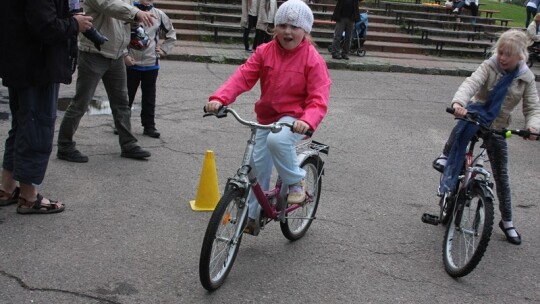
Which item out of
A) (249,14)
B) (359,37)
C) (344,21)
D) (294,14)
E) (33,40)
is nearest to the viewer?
(294,14)

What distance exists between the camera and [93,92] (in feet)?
21.4

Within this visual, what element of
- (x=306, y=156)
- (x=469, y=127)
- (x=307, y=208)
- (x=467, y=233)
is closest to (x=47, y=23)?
(x=306, y=156)

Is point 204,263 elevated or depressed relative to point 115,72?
depressed

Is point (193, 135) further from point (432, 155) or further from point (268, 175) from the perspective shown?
point (268, 175)

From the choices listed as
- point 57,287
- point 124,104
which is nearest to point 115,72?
point 124,104

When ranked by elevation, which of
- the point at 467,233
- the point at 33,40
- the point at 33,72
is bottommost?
the point at 467,233

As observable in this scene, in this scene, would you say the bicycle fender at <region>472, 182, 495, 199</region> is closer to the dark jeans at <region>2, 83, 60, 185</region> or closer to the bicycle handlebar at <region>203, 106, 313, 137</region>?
the bicycle handlebar at <region>203, 106, 313, 137</region>

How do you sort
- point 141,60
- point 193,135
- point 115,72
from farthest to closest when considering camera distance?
1. point 193,135
2. point 141,60
3. point 115,72

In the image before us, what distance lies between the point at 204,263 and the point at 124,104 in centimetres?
313

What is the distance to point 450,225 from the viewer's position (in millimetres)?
4910

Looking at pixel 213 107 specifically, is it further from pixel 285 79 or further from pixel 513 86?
pixel 513 86

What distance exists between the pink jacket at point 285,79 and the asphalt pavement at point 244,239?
1080mm

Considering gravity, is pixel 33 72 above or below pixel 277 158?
above

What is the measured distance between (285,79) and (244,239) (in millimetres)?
1274
